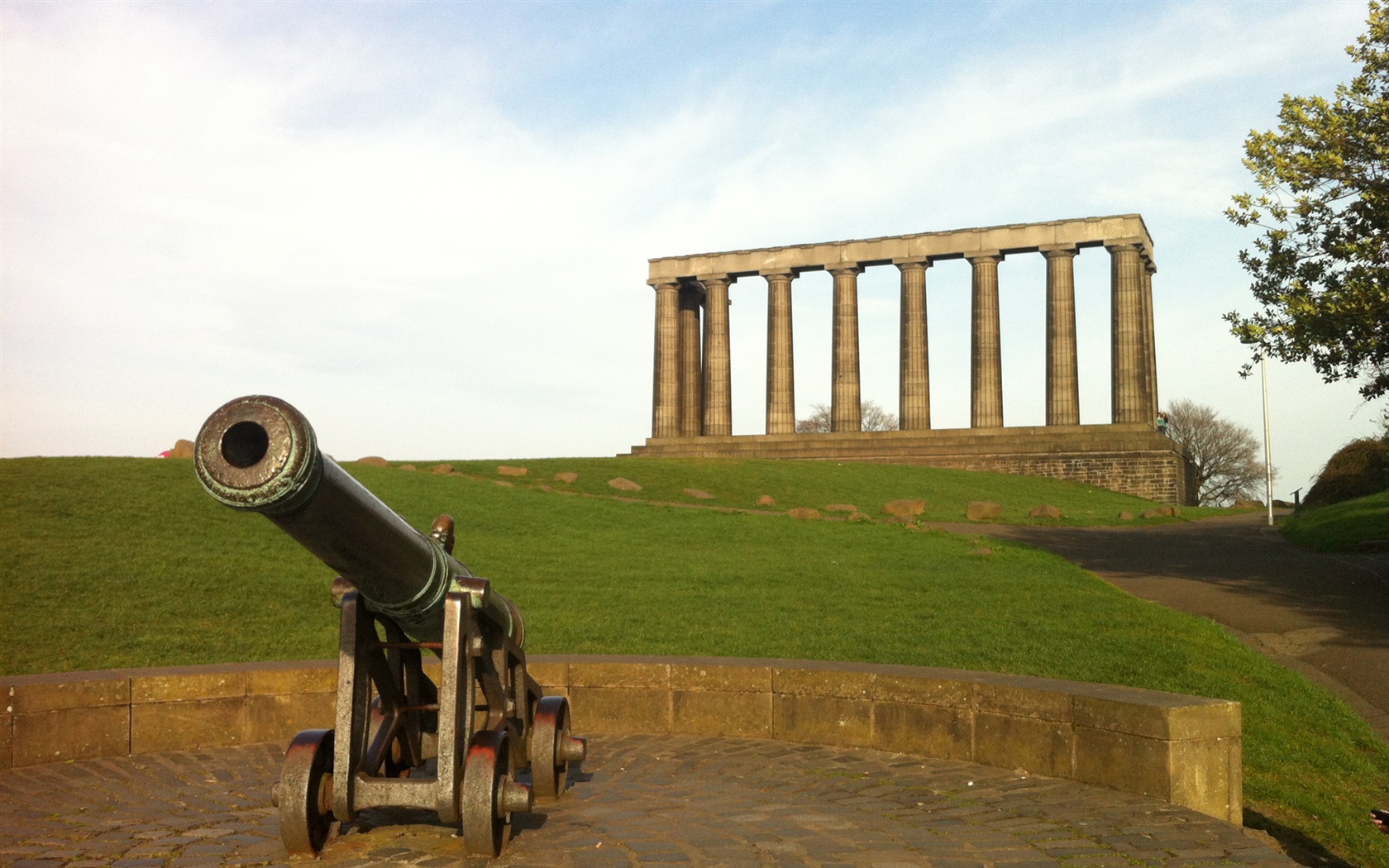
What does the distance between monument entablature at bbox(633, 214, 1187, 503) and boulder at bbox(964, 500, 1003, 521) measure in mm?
23512

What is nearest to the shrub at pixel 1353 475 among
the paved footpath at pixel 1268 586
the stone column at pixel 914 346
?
the paved footpath at pixel 1268 586

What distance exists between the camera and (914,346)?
6525cm

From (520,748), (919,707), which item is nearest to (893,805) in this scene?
(919,707)

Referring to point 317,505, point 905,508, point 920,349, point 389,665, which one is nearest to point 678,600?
point 389,665

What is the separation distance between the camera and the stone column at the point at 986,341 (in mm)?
63719

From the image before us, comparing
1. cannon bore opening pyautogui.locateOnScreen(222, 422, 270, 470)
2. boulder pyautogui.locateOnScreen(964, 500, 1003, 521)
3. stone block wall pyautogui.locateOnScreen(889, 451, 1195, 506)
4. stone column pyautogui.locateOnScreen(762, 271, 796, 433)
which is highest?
stone column pyautogui.locateOnScreen(762, 271, 796, 433)

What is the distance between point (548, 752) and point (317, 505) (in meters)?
2.64

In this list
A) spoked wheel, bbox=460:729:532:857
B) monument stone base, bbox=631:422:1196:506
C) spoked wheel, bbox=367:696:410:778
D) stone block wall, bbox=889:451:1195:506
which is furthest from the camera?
monument stone base, bbox=631:422:1196:506

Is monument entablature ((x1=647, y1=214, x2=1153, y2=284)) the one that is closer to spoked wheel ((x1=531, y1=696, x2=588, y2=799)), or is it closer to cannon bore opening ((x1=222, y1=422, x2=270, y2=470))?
spoked wheel ((x1=531, y1=696, x2=588, y2=799))

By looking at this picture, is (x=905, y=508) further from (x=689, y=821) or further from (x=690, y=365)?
(x=690, y=365)

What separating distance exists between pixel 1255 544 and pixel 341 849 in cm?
2977

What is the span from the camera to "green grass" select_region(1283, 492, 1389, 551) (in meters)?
28.0

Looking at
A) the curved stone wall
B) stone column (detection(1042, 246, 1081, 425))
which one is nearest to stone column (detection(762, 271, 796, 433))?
stone column (detection(1042, 246, 1081, 425))

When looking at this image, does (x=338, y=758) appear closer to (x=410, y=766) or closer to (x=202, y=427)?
(x=410, y=766)
